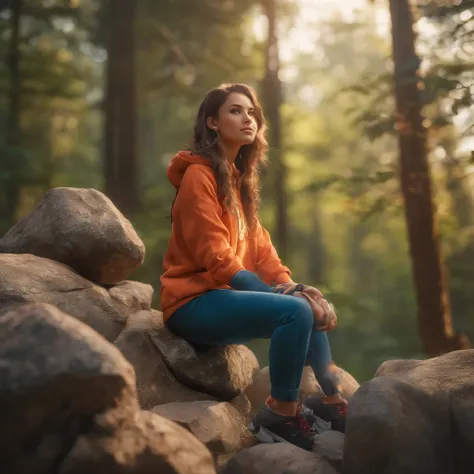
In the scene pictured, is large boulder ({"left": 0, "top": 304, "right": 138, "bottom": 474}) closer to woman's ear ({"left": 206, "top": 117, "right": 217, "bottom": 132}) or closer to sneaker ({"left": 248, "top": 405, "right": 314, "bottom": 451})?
sneaker ({"left": 248, "top": 405, "right": 314, "bottom": 451})

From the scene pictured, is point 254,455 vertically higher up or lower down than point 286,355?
lower down

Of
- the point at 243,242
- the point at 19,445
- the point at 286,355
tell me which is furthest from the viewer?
the point at 243,242

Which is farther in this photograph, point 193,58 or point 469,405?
point 193,58

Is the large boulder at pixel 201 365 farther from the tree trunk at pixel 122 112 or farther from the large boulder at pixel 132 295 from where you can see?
the tree trunk at pixel 122 112

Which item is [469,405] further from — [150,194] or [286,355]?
[150,194]

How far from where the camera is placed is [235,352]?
167 inches

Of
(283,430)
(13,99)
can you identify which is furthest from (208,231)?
(13,99)

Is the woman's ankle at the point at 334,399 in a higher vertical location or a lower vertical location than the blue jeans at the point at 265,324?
lower

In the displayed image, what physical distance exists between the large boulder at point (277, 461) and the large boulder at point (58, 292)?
1.26 meters

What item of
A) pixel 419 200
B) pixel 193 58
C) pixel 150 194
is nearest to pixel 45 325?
pixel 419 200

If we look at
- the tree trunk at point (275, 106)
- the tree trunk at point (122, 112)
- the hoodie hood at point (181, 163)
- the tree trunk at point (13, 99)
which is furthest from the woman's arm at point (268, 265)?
the tree trunk at point (13, 99)

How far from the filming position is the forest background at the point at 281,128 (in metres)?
6.78

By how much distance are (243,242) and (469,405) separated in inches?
68.2

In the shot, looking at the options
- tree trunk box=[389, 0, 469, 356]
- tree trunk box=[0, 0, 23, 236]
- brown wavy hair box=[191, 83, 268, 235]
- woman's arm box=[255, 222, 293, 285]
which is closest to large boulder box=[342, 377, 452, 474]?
woman's arm box=[255, 222, 293, 285]
